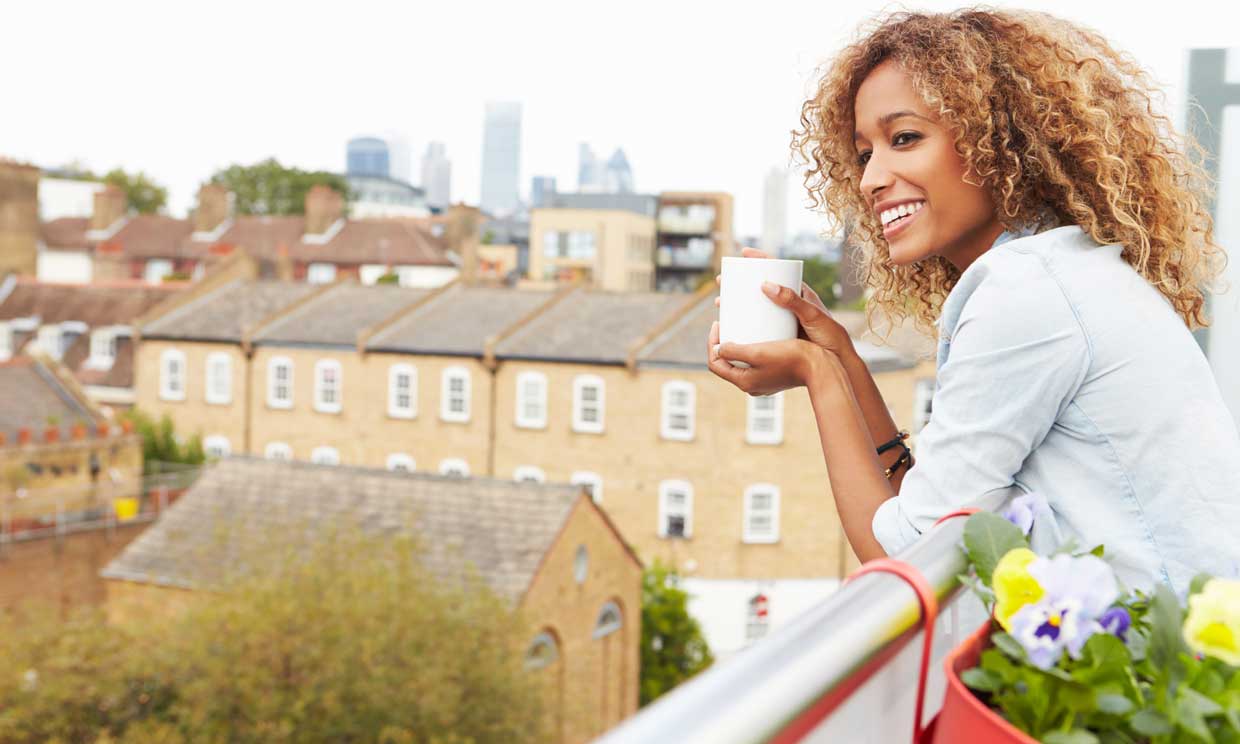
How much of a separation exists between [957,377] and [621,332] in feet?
112

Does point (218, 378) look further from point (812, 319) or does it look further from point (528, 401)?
point (812, 319)

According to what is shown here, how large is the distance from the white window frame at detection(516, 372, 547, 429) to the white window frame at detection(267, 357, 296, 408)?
7.64 m

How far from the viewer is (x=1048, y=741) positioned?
1028 millimetres

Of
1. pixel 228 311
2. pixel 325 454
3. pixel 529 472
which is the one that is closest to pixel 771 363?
pixel 529 472

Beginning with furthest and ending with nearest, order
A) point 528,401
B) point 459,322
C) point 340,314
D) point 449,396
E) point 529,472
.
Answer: point 340,314, point 459,322, point 449,396, point 529,472, point 528,401

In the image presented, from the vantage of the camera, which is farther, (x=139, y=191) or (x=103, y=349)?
(x=139, y=191)

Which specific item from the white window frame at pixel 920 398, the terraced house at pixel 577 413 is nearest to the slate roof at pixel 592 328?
the terraced house at pixel 577 413

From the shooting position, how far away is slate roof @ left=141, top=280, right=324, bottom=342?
4003 cm

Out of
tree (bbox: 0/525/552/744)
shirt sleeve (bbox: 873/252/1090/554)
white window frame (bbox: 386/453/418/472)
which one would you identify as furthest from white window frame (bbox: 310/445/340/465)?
shirt sleeve (bbox: 873/252/1090/554)

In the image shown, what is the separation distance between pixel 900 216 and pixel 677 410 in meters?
32.2

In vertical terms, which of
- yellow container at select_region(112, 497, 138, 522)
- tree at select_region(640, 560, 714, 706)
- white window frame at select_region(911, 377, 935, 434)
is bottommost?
tree at select_region(640, 560, 714, 706)

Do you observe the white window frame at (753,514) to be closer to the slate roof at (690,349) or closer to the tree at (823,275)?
the slate roof at (690,349)

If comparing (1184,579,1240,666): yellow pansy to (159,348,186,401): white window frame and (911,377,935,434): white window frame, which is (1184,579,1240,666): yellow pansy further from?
(159,348,186,401): white window frame

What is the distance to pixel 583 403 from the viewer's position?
115 feet
